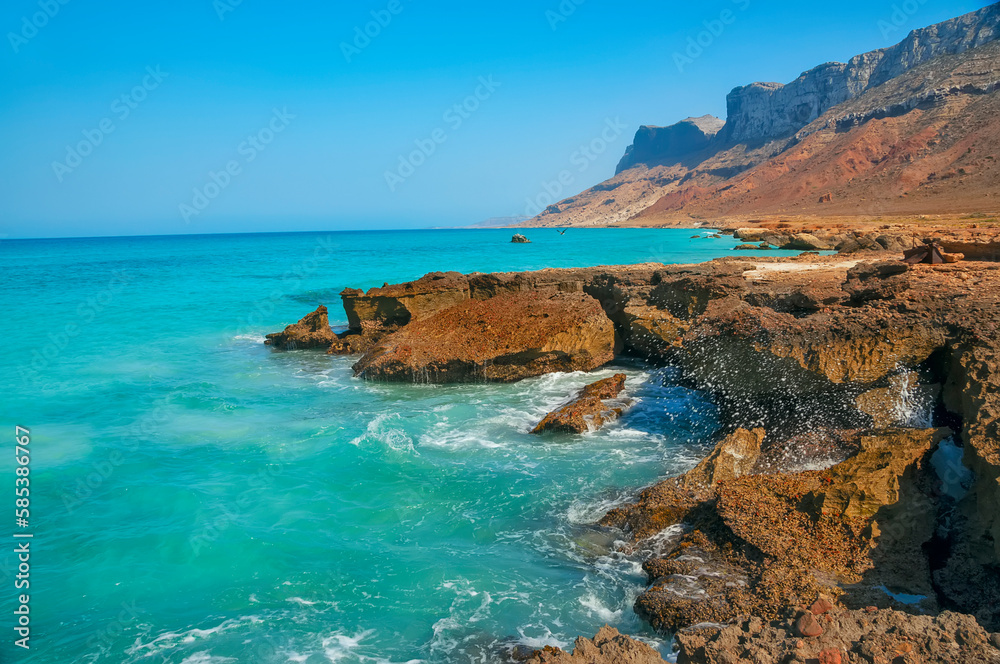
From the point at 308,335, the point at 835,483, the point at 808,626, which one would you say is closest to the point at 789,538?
the point at 835,483

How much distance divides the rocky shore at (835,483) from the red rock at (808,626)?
13 millimetres

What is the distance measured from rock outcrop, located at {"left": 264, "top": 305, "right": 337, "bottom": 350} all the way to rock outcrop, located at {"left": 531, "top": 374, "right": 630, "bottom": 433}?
9.41 meters

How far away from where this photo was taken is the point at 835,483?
5.65 m

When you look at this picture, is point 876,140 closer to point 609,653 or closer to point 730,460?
point 730,460

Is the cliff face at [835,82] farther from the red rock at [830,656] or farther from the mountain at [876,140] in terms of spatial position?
the red rock at [830,656]

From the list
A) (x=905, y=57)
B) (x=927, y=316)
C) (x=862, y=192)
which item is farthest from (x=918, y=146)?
(x=927, y=316)

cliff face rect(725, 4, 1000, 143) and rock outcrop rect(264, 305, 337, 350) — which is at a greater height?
cliff face rect(725, 4, 1000, 143)

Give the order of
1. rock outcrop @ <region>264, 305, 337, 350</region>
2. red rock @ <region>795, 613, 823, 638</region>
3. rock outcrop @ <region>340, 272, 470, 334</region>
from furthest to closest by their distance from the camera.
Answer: rock outcrop @ <region>264, 305, 337, 350</region>, rock outcrop @ <region>340, 272, 470, 334</region>, red rock @ <region>795, 613, 823, 638</region>

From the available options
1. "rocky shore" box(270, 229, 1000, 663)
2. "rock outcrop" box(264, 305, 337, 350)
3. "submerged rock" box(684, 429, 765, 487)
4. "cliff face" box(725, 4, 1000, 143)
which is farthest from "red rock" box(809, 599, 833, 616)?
"cliff face" box(725, 4, 1000, 143)

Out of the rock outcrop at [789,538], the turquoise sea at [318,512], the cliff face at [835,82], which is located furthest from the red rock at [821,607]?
the cliff face at [835,82]

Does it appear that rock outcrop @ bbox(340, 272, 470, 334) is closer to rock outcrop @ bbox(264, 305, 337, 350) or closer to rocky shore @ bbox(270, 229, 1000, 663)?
rock outcrop @ bbox(264, 305, 337, 350)

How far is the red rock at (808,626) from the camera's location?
4.04 metres

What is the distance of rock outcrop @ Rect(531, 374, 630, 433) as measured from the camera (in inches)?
389

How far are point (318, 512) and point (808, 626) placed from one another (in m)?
6.02
